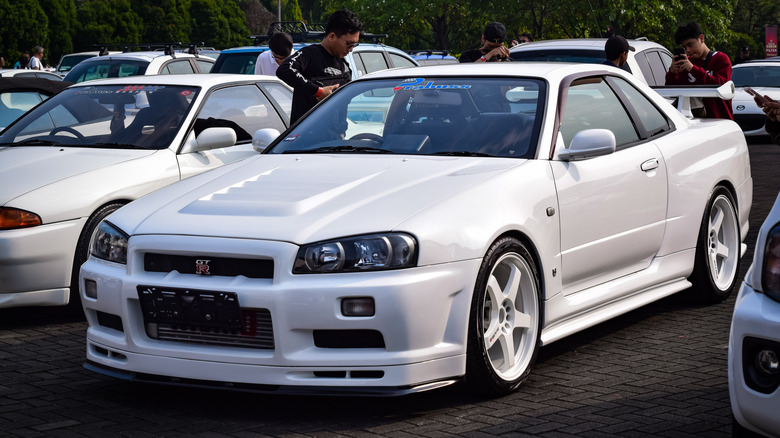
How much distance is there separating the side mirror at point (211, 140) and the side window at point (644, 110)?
255 centimetres

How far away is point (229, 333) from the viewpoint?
4652 millimetres

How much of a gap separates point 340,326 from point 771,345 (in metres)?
1.73

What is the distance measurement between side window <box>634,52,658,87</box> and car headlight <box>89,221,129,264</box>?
850 cm

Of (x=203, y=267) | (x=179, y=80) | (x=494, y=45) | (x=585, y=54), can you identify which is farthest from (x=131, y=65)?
(x=203, y=267)

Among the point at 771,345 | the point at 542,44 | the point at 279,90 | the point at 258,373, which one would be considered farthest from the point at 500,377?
the point at 542,44

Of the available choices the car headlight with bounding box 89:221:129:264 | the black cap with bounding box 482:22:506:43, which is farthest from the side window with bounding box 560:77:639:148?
the black cap with bounding box 482:22:506:43

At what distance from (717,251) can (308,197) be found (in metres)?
3.20

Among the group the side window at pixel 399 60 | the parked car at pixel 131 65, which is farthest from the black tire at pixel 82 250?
the parked car at pixel 131 65

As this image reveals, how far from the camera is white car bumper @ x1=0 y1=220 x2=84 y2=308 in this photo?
6.46m

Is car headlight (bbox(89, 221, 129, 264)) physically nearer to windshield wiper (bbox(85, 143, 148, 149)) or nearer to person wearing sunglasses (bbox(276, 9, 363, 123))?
windshield wiper (bbox(85, 143, 148, 149))

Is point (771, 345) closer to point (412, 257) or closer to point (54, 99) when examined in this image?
point (412, 257)

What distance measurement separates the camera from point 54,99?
8.23m

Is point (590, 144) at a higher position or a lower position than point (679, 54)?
higher

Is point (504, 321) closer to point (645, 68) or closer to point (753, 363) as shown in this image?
point (753, 363)
